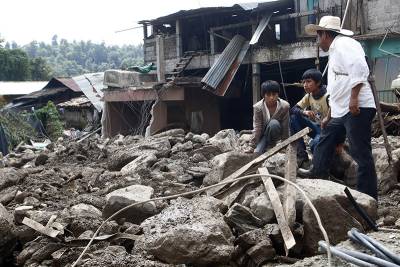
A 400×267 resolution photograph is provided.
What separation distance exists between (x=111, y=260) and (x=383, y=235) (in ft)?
6.00

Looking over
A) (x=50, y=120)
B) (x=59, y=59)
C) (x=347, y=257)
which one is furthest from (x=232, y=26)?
(x=59, y=59)

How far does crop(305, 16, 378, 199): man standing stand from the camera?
4062 mm

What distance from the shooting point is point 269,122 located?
18.3ft

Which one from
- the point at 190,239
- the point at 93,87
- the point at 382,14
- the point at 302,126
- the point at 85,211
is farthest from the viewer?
the point at 93,87

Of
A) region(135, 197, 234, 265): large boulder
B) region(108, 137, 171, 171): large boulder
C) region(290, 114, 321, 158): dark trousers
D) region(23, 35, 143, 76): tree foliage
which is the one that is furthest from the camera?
region(23, 35, 143, 76): tree foliage

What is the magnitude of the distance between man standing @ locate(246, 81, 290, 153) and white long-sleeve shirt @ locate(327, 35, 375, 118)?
1275 mm

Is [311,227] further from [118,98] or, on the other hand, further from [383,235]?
[118,98]

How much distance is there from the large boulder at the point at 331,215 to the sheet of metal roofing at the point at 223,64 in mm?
11236

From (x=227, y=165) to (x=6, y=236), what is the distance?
2.23 metres

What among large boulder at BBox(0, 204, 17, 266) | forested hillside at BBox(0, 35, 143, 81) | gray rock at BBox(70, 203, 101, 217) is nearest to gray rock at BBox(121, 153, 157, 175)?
gray rock at BBox(70, 203, 101, 217)

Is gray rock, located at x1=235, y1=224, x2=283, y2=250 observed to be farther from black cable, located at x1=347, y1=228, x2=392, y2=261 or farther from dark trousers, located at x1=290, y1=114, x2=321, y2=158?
dark trousers, located at x1=290, y1=114, x2=321, y2=158

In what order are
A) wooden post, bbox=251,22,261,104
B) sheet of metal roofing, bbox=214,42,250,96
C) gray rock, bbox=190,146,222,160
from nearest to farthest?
gray rock, bbox=190,146,222,160, sheet of metal roofing, bbox=214,42,250,96, wooden post, bbox=251,22,261,104

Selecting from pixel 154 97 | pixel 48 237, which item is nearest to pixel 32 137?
pixel 154 97

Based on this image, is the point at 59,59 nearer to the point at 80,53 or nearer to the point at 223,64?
the point at 80,53
